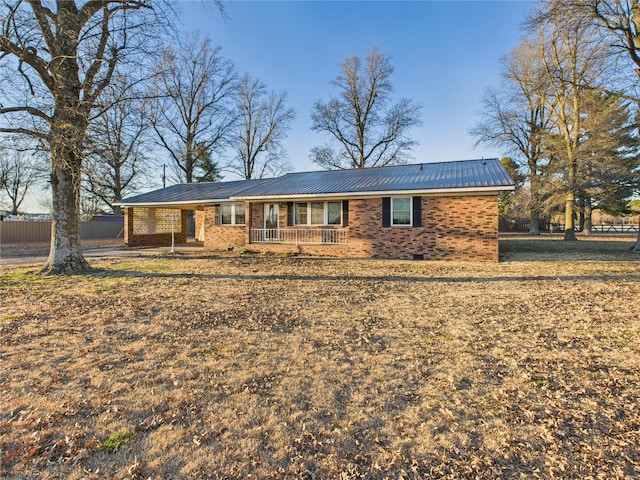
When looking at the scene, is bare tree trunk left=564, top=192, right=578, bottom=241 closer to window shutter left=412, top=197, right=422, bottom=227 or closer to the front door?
window shutter left=412, top=197, right=422, bottom=227

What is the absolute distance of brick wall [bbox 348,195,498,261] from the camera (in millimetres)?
12258

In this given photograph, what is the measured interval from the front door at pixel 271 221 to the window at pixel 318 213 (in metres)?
1.08

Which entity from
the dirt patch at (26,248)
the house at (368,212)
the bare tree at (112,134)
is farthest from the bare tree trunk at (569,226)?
the dirt patch at (26,248)

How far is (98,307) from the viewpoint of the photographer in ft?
19.8

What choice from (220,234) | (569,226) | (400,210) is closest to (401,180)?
(400,210)

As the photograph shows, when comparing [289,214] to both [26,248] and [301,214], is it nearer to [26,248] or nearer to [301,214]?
[301,214]

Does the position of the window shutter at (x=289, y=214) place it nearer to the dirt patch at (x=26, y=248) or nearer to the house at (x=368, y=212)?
the house at (x=368, y=212)

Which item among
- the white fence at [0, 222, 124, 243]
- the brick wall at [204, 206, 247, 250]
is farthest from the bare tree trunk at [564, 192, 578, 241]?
the white fence at [0, 222, 124, 243]

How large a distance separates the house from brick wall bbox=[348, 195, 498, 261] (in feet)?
0.11

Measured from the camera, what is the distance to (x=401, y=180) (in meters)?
14.6

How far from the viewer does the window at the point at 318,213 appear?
15.1 metres

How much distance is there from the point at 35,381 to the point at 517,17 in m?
18.3

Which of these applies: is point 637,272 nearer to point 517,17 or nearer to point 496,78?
point 517,17

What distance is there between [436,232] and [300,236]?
6.02m
